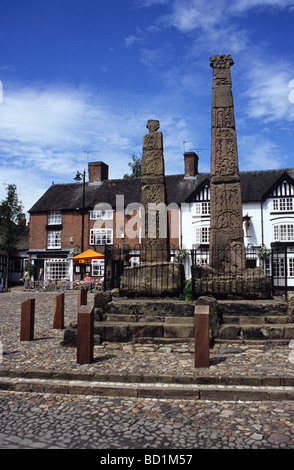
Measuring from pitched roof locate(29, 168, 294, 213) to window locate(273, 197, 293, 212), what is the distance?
1104 mm

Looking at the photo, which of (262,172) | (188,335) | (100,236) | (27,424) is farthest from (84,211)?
(27,424)

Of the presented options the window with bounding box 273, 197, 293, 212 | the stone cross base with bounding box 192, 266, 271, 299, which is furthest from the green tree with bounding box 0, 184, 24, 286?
the stone cross base with bounding box 192, 266, 271, 299

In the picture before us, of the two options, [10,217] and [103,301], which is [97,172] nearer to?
[10,217]

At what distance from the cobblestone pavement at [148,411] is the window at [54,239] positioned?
27.3 meters

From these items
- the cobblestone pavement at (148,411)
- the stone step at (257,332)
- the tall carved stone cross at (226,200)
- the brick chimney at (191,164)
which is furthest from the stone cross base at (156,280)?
the brick chimney at (191,164)

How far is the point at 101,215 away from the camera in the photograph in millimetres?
32969

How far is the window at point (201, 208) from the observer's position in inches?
1200

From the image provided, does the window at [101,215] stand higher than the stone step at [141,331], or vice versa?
the window at [101,215]

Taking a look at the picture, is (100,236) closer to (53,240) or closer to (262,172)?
(53,240)

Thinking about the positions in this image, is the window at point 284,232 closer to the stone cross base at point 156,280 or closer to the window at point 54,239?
the window at point 54,239

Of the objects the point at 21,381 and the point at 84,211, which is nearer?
the point at 21,381

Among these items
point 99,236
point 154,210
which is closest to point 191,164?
point 99,236

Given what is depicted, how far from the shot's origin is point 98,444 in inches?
139
